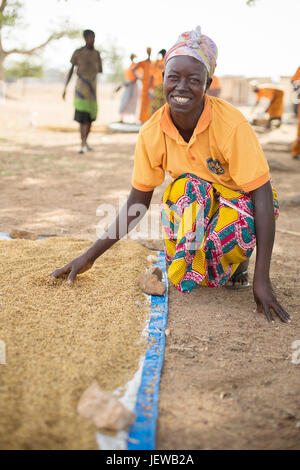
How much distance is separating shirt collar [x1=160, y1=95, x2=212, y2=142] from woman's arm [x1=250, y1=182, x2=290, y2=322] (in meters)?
0.38

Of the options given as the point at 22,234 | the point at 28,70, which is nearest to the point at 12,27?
the point at 28,70

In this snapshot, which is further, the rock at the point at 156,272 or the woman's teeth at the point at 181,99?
the rock at the point at 156,272

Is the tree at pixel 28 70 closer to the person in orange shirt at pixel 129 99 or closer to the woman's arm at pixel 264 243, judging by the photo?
the person in orange shirt at pixel 129 99

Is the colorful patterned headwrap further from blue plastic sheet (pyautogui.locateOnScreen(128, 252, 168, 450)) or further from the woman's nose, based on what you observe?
blue plastic sheet (pyautogui.locateOnScreen(128, 252, 168, 450))

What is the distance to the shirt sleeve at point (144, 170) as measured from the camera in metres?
2.10

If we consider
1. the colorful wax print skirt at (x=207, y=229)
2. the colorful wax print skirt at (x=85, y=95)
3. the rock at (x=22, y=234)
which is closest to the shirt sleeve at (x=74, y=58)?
the colorful wax print skirt at (x=85, y=95)

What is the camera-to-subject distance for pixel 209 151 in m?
2.04

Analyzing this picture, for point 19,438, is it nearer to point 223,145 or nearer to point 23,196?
point 223,145

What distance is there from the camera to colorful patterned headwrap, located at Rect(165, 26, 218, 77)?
6.14ft

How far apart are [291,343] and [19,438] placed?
114 centimetres

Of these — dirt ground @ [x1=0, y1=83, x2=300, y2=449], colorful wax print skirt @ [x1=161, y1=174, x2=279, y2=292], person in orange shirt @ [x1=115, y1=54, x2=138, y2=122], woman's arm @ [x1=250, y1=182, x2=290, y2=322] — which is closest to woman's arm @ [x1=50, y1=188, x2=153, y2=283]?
colorful wax print skirt @ [x1=161, y1=174, x2=279, y2=292]

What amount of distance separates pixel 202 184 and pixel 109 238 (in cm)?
53

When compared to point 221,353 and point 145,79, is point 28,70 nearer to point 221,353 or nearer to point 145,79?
point 145,79

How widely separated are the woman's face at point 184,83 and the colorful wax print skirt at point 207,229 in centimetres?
36
